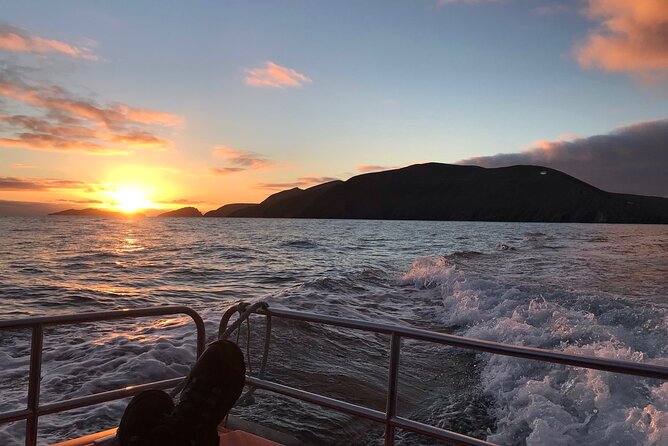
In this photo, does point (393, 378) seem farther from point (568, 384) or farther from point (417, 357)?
point (417, 357)

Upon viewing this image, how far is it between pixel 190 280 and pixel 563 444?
62.1ft

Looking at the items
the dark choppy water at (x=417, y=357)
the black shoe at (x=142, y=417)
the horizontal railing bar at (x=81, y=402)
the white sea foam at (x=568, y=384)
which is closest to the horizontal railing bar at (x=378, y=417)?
the horizontal railing bar at (x=81, y=402)

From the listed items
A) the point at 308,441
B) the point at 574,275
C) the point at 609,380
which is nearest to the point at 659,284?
the point at 574,275

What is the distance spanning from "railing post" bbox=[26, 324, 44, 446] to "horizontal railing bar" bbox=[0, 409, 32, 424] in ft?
0.05

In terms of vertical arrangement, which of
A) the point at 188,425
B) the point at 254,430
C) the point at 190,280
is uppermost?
the point at 188,425

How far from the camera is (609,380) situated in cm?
592

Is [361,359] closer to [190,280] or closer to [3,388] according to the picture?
[3,388]

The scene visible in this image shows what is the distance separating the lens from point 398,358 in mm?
2473

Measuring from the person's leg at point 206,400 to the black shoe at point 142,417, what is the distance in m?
0.04

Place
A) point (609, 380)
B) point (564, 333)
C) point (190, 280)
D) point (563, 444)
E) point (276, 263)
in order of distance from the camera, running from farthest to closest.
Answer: point (276, 263), point (190, 280), point (564, 333), point (609, 380), point (563, 444)

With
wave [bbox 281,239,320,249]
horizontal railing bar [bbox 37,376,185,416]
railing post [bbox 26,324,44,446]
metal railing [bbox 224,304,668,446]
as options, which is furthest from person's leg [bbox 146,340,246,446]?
wave [bbox 281,239,320,249]

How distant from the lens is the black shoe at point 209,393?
2.01 metres

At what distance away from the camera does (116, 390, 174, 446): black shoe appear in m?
1.94

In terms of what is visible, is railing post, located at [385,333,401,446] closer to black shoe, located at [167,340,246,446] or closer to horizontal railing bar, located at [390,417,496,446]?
horizontal railing bar, located at [390,417,496,446]
